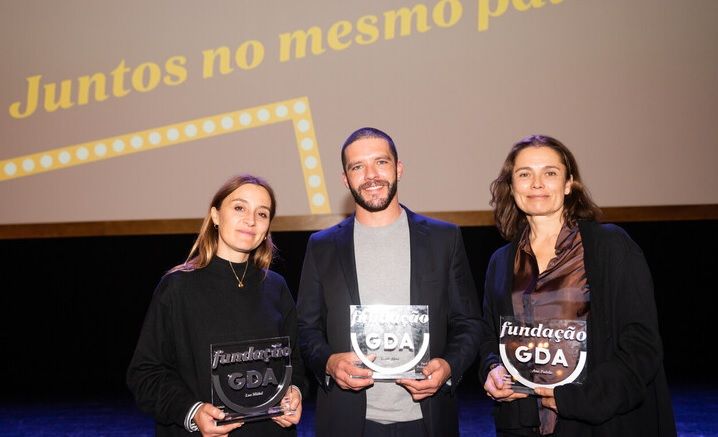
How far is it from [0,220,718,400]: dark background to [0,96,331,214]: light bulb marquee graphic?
121cm

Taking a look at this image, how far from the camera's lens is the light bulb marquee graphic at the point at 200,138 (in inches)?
144

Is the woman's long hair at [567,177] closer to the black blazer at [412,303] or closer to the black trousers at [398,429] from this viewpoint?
the black blazer at [412,303]

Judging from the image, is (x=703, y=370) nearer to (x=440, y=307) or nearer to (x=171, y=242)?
(x=440, y=307)

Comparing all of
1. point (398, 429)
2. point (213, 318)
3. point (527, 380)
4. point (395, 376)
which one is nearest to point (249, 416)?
point (213, 318)

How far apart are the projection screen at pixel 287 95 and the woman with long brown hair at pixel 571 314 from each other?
5.47 feet

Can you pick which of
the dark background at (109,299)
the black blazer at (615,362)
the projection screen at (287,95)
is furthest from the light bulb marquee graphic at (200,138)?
the black blazer at (615,362)

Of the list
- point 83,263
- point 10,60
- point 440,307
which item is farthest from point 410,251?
point 83,263

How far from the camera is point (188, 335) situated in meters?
1.88

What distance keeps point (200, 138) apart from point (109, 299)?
6.57ft

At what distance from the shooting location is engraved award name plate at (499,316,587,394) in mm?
1717

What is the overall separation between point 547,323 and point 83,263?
13.7 feet

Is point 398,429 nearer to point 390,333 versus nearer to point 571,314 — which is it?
point 390,333

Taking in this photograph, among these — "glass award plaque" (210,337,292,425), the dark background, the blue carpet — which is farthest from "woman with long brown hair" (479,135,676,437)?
the dark background

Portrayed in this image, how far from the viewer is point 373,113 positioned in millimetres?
3666
